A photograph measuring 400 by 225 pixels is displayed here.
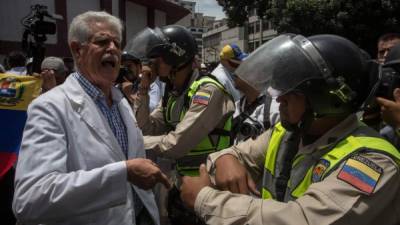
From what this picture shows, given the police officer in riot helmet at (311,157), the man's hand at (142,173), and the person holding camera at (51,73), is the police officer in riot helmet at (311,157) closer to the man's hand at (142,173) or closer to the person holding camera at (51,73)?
the man's hand at (142,173)

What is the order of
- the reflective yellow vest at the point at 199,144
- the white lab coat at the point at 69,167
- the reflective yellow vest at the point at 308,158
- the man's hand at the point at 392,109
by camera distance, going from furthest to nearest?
the reflective yellow vest at the point at 199,144
the man's hand at the point at 392,109
the white lab coat at the point at 69,167
the reflective yellow vest at the point at 308,158

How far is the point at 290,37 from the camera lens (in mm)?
1897

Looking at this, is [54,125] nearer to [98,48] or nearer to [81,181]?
[81,181]

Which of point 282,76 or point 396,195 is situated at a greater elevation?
point 282,76

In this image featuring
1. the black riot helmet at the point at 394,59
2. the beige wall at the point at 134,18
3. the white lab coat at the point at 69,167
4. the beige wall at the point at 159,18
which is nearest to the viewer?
the white lab coat at the point at 69,167

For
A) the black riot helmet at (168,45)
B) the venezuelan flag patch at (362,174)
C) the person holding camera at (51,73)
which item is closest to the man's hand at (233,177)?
the venezuelan flag patch at (362,174)

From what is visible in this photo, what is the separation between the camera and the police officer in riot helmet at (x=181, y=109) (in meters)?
3.15

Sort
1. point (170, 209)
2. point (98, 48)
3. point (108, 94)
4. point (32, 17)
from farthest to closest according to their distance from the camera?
point (32, 17)
point (170, 209)
point (108, 94)
point (98, 48)

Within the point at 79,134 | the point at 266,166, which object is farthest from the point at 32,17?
the point at 266,166

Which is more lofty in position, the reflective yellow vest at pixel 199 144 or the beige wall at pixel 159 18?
the beige wall at pixel 159 18

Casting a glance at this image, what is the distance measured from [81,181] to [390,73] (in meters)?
1.72

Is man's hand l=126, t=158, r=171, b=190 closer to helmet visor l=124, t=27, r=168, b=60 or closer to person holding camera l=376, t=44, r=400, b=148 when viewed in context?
person holding camera l=376, t=44, r=400, b=148

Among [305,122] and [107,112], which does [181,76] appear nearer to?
[107,112]

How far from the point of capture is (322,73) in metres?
1.74
